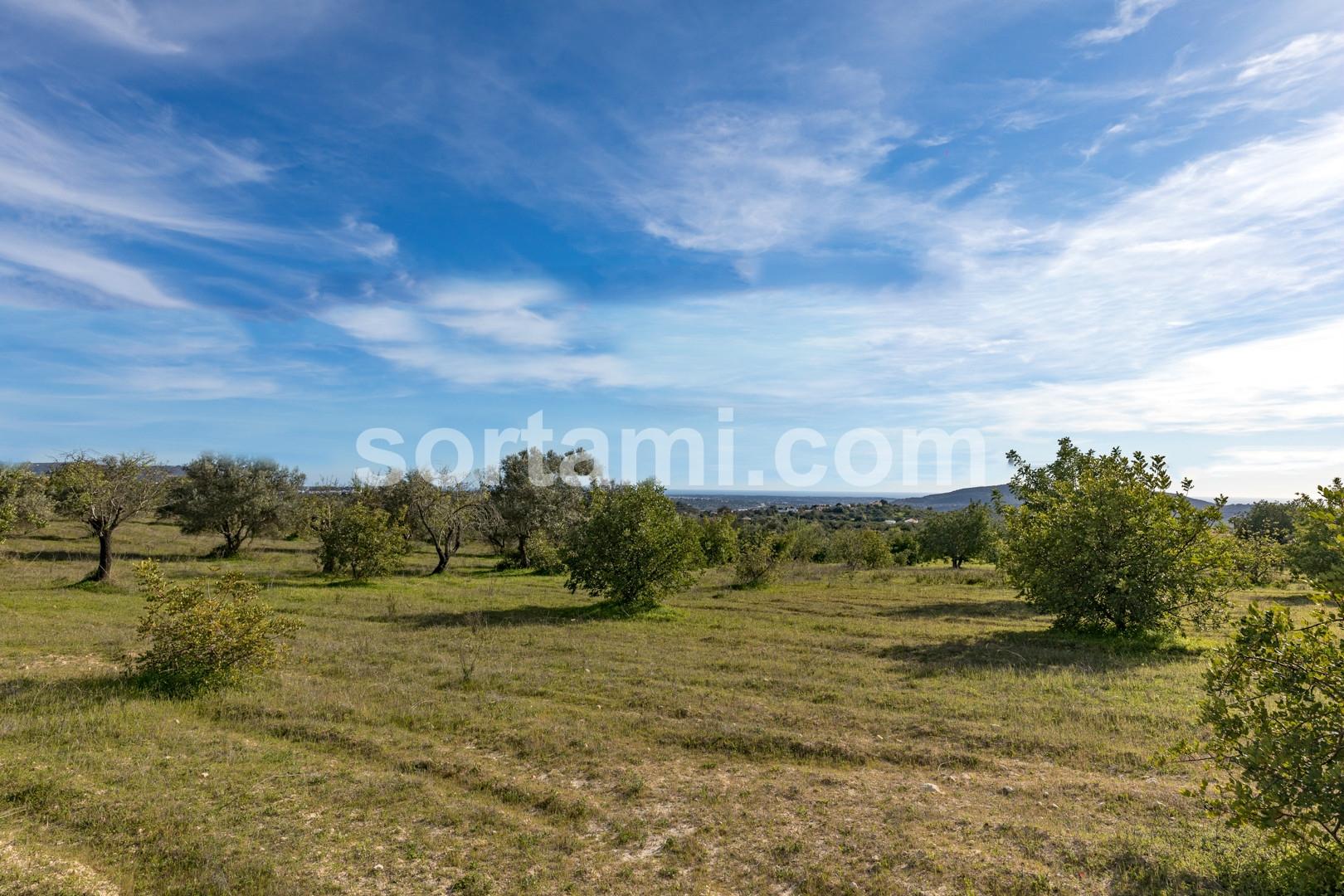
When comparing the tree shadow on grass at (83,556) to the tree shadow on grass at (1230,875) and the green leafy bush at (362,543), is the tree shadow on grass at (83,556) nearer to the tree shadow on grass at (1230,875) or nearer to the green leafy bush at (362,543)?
the green leafy bush at (362,543)

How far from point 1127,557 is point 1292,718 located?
55.4ft

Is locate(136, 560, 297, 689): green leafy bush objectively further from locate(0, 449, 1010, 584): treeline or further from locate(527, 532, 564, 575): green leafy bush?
locate(527, 532, 564, 575): green leafy bush

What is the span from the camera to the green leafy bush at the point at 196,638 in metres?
13.6

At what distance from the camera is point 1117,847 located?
23.8 ft

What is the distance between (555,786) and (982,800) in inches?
225

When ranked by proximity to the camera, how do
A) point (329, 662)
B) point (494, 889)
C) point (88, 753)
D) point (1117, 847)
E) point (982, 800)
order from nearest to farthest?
point (494, 889) → point (1117, 847) → point (982, 800) → point (88, 753) → point (329, 662)

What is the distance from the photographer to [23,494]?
3038 cm

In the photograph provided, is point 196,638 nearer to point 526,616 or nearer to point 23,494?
point 526,616

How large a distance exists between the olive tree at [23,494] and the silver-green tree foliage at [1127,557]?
129 feet

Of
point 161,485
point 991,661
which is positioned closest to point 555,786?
point 991,661

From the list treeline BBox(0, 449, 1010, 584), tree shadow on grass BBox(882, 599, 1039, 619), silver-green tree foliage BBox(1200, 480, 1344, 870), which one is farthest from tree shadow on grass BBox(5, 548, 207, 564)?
silver-green tree foliage BBox(1200, 480, 1344, 870)

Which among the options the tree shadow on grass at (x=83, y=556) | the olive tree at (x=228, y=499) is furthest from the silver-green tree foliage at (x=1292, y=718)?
the olive tree at (x=228, y=499)

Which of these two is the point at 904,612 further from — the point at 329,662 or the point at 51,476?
the point at 51,476

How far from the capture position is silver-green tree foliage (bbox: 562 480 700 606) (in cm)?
2666
